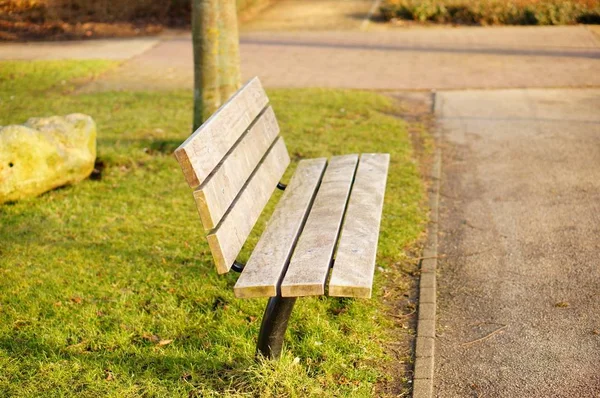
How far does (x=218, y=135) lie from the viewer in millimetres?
3729

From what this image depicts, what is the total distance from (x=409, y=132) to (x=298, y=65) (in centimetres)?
404

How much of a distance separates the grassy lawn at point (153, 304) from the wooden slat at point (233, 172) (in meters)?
0.70

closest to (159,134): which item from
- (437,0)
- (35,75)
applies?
(35,75)

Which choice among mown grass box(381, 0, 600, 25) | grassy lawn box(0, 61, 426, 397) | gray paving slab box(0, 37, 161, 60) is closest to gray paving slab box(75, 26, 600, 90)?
gray paving slab box(0, 37, 161, 60)

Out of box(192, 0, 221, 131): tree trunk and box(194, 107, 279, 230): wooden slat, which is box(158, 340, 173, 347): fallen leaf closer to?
box(194, 107, 279, 230): wooden slat

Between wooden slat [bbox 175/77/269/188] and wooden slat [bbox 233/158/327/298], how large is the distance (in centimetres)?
42

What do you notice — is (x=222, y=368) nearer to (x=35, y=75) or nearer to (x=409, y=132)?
(x=409, y=132)

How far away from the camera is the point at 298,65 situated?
1155 cm

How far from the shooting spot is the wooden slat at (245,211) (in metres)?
3.26

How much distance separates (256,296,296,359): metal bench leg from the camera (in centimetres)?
332

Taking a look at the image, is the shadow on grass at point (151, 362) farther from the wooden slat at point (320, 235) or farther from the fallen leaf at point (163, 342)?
the wooden slat at point (320, 235)

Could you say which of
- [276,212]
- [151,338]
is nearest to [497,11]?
[276,212]

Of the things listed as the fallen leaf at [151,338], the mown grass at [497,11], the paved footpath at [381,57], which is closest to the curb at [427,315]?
the fallen leaf at [151,338]

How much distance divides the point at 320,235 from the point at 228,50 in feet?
11.5
